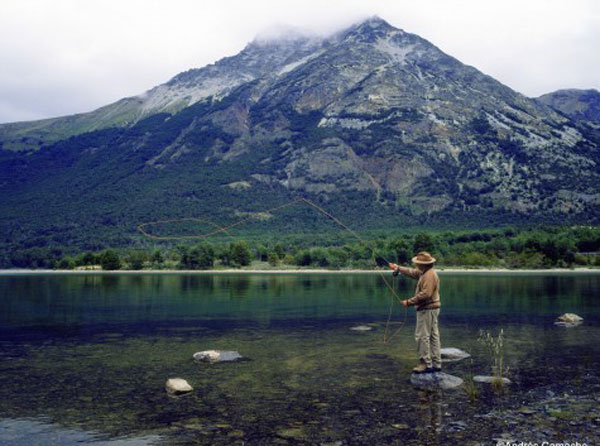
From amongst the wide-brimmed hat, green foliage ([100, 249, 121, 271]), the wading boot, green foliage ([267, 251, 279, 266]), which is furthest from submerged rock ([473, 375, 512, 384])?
green foliage ([100, 249, 121, 271])

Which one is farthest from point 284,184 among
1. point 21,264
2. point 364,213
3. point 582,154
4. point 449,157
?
point 582,154

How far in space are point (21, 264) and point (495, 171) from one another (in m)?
142

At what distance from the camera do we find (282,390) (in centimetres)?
1398

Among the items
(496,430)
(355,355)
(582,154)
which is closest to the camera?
(496,430)

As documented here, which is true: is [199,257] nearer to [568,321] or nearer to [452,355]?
[568,321]

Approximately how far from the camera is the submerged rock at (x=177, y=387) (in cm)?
1360

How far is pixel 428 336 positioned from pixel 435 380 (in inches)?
44.0

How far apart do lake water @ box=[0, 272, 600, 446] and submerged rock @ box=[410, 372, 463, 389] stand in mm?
396

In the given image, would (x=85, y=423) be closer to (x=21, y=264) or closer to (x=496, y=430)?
(x=496, y=430)

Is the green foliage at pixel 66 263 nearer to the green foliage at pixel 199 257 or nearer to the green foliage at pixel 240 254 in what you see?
the green foliage at pixel 199 257

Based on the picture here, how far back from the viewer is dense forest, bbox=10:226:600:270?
107875mm

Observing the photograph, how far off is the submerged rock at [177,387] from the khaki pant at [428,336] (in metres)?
6.02

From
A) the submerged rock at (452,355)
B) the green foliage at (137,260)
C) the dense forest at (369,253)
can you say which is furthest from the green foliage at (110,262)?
the submerged rock at (452,355)

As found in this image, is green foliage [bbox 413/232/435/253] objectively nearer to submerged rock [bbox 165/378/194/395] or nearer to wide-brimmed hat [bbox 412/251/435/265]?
wide-brimmed hat [bbox 412/251/435/265]
